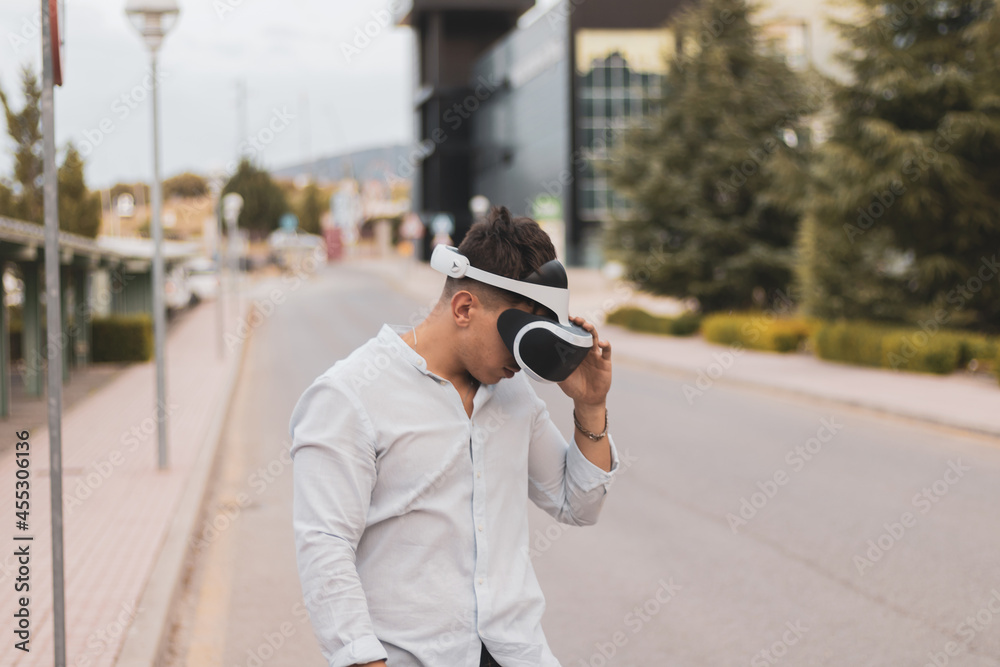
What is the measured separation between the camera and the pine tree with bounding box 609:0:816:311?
25875 mm

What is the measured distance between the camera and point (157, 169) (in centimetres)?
1021

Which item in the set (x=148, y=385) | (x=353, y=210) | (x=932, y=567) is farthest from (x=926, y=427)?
(x=353, y=210)

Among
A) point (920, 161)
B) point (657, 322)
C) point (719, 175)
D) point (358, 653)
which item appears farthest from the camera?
point (657, 322)

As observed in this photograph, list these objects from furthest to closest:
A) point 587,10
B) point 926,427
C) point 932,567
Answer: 1. point 587,10
2. point 926,427
3. point 932,567

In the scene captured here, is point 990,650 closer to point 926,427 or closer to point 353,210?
point 926,427

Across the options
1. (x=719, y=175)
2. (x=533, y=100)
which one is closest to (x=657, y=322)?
(x=719, y=175)

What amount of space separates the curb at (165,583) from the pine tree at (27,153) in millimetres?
15355

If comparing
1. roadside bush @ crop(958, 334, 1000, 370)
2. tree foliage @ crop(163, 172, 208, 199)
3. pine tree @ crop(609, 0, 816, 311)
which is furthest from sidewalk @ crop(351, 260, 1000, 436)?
tree foliage @ crop(163, 172, 208, 199)

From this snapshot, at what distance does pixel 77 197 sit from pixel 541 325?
30902 mm

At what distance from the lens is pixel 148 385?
58.4 feet

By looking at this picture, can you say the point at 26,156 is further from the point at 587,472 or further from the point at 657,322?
the point at 587,472

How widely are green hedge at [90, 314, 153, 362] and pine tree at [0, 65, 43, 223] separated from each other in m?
3.58

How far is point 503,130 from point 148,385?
45.7 metres

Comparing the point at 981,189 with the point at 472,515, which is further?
the point at 981,189
